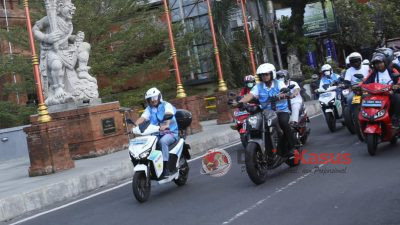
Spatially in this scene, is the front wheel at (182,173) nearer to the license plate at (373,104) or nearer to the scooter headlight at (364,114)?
the scooter headlight at (364,114)

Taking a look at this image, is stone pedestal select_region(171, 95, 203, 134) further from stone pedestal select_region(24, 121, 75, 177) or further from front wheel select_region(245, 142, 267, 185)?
front wheel select_region(245, 142, 267, 185)

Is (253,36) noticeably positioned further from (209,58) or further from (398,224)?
(398,224)

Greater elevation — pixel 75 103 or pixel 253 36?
pixel 253 36

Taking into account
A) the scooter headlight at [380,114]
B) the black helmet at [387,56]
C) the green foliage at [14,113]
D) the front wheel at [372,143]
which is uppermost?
the green foliage at [14,113]

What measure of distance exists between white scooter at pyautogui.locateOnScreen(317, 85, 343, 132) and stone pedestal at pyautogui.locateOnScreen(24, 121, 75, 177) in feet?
20.9

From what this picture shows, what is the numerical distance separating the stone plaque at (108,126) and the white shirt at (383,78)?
859 centimetres

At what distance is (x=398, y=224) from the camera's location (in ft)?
17.7

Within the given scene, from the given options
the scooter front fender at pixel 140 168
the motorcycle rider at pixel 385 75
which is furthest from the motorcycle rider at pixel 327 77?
the scooter front fender at pixel 140 168

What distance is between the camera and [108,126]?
16.5 m

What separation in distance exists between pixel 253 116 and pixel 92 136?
8.61 metres

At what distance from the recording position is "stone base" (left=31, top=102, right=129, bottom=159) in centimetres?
1605

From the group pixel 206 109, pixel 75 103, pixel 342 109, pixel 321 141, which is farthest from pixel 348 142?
pixel 206 109

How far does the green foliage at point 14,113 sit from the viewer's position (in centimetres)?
Answer: 2436

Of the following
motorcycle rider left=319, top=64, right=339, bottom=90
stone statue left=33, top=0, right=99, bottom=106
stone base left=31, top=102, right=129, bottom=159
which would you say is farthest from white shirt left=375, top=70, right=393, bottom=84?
stone statue left=33, top=0, right=99, bottom=106
